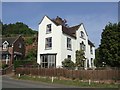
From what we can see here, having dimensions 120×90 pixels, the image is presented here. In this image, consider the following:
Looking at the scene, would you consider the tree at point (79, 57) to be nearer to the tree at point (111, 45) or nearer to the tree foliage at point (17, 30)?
the tree at point (111, 45)

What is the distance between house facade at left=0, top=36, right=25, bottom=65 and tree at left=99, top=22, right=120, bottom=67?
985 inches

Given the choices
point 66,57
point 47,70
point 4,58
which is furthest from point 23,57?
point 47,70

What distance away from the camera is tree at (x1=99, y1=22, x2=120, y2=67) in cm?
3744

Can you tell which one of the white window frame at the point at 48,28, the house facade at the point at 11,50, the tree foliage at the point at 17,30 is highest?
the tree foliage at the point at 17,30

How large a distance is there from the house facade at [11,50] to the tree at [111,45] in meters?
25.0

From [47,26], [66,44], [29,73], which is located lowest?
[29,73]

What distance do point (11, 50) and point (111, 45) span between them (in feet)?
91.6

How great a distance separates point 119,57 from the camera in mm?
36531

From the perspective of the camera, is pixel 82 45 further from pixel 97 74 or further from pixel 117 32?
pixel 97 74

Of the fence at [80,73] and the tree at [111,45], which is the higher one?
the tree at [111,45]

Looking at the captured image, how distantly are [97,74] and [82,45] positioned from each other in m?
20.6

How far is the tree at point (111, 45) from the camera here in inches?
1474

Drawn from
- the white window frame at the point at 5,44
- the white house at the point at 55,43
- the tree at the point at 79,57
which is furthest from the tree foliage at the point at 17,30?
the tree at the point at 79,57

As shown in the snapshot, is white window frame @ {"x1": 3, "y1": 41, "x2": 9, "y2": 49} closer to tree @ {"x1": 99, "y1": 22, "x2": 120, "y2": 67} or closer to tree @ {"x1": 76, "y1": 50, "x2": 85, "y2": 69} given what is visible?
tree @ {"x1": 76, "y1": 50, "x2": 85, "y2": 69}
